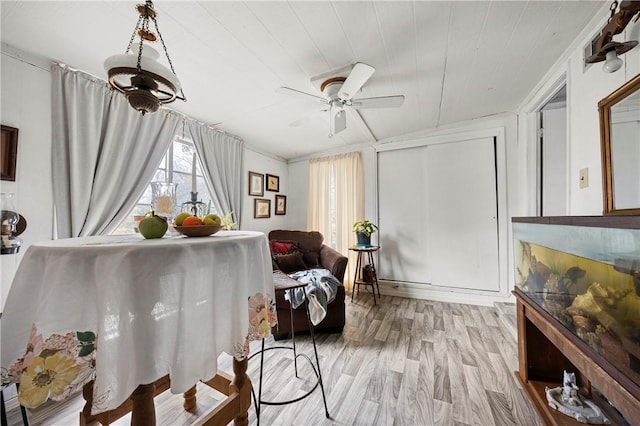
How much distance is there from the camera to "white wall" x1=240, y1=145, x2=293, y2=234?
3.44 m

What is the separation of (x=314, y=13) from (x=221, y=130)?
2053 millimetres

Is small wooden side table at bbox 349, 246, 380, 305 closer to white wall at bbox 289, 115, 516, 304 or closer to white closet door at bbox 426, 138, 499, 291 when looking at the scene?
white wall at bbox 289, 115, 516, 304

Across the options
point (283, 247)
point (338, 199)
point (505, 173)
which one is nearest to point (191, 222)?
point (283, 247)

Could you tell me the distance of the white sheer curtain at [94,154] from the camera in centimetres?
165

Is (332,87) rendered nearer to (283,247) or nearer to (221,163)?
(221,163)

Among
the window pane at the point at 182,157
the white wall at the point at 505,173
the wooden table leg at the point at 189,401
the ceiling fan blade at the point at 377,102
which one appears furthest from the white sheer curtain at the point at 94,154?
the white wall at the point at 505,173

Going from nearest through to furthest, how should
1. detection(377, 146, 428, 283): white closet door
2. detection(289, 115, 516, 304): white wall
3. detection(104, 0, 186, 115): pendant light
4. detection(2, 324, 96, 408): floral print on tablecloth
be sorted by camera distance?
detection(2, 324, 96, 408): floral print on tablecloth
detection(104, 0, 186, 115): pendant light
detection(289, 115, 516, 304): white wall
detection(377, 146, 428, 283): white closet door

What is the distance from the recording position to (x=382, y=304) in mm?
3164

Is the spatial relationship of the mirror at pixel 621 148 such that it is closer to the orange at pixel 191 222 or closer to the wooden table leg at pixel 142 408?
the orange at pixel 191 222

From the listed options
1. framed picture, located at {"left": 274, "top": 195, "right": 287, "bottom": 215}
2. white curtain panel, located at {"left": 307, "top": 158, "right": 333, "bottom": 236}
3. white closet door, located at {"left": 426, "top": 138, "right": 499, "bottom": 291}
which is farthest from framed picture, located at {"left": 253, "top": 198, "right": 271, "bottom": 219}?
white closet door, located at {"left": 426, "top": 138, "right": 499, "bottom": 291}

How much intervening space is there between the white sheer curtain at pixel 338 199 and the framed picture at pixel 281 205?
0.52 metres

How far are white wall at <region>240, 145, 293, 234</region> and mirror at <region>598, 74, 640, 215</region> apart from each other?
342 cm

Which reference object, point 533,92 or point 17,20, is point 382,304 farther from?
point 17,20

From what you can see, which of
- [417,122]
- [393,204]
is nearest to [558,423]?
[393,204]
